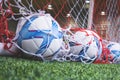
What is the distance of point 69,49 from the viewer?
1.71 meters

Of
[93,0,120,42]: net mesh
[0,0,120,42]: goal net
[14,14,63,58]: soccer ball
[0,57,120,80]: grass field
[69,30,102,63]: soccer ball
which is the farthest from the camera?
[93,0,120,42]: net mesh

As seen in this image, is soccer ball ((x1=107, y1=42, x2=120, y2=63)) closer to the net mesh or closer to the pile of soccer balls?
the pile of soccer balls

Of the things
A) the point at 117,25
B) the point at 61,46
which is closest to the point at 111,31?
the point at 117,25

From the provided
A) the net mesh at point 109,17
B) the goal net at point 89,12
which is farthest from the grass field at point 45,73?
the net mesh at point 109,17

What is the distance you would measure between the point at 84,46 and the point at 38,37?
0.42m

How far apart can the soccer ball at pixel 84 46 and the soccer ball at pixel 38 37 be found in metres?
0.28

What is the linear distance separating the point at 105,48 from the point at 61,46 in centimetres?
68

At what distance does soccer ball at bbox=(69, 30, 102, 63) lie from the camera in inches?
70.7

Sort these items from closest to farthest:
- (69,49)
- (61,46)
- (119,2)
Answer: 1. (61,46)
2. (69,49)
3. (119,2)

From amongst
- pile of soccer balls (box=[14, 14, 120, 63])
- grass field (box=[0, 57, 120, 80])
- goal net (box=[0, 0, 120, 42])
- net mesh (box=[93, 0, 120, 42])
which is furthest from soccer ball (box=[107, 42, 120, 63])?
grass field (box=[0, 57, 120, 80])

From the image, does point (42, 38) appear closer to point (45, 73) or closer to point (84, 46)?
point (84, 46)

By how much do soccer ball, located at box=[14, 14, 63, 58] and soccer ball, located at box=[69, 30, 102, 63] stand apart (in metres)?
0.28

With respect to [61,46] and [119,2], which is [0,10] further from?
[119,2]

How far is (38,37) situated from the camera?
1.47 m
